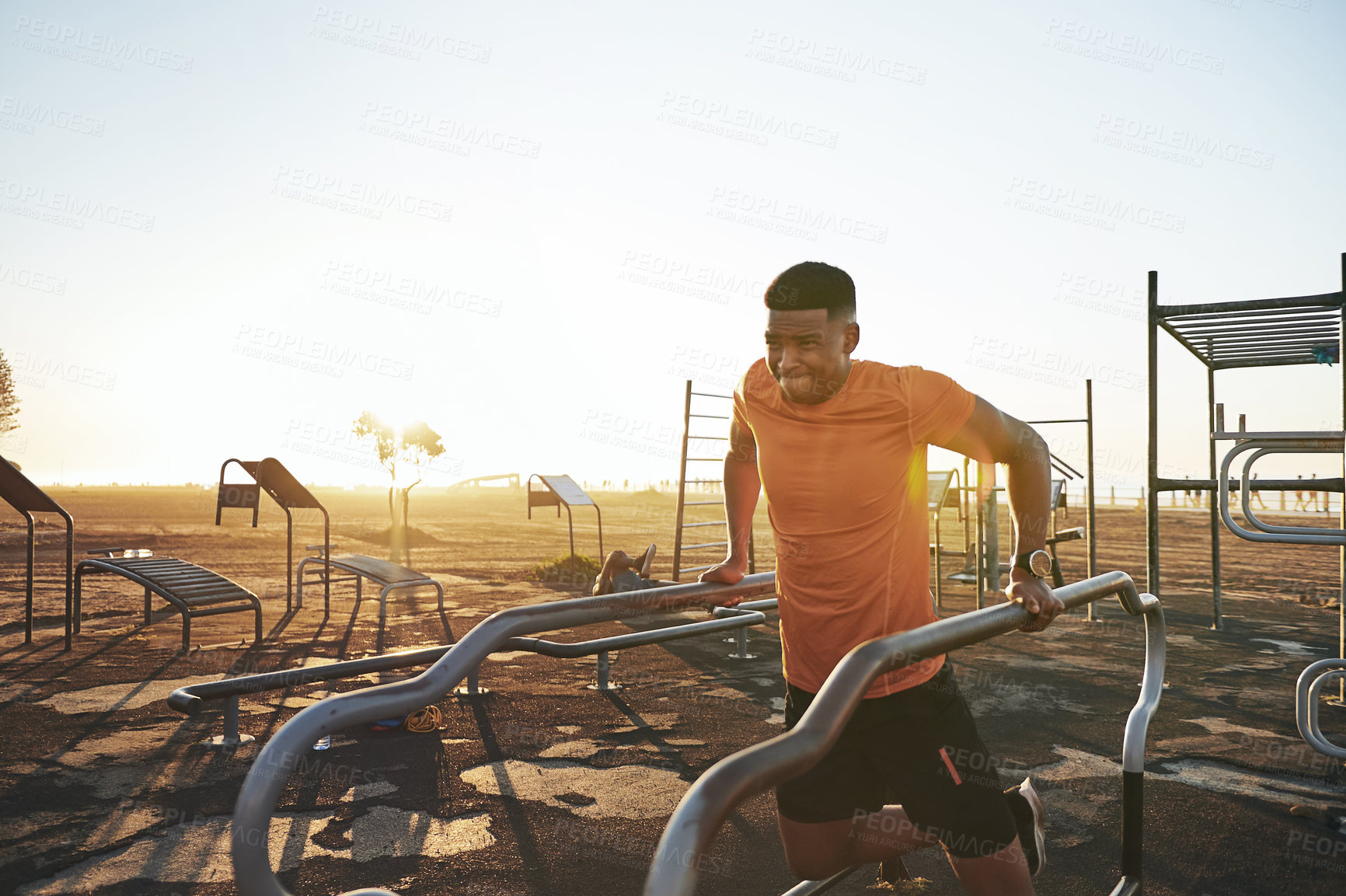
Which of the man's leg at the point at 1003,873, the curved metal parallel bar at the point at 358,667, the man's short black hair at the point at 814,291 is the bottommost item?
the man's leg at the point at 1003,873

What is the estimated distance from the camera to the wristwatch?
1.84 m

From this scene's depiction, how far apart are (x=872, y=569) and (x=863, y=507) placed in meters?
0.15

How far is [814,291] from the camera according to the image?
1.95 m

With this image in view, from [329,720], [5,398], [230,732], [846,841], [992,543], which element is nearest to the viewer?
[329,720]

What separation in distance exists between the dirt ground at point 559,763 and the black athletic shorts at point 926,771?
3.26 ft

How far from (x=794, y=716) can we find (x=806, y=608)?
0.30 m

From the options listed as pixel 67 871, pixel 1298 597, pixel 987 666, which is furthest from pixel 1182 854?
pixel 1298 597

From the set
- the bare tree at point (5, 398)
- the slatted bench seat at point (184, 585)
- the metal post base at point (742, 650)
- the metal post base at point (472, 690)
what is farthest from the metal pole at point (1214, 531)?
the bare tree at point (5, 398)

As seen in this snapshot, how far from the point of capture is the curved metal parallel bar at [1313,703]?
133 inches

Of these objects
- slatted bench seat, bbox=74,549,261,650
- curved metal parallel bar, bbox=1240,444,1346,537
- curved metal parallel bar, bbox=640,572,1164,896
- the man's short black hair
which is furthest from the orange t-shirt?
slatted bench seat, bbox=74,549,261,650

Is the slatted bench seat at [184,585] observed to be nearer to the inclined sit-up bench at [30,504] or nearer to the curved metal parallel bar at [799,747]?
the inclined sit-up bench at [30,504]

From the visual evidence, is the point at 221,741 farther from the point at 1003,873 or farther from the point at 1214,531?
the point at 1214,531

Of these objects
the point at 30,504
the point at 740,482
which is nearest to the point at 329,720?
the point at 740,482

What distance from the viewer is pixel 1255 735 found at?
4672mm
